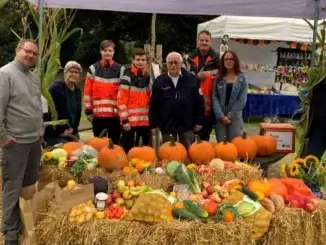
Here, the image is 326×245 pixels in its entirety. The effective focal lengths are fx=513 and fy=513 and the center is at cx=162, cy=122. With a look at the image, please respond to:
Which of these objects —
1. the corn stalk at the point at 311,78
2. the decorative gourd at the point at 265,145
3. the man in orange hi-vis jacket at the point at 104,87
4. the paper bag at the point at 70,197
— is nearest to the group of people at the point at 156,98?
the man in orange hi-vis jacket at the point at 104,87

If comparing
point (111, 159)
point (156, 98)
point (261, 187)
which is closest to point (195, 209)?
point (261, 187)

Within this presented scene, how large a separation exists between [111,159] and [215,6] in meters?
A: 1.99

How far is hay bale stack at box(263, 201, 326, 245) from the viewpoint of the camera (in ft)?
12.5

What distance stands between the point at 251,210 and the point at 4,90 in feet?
6.88

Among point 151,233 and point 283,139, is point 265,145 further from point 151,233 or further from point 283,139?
point 151,233

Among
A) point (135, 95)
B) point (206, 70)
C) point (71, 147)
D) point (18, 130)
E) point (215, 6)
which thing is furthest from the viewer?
point (206, 70)

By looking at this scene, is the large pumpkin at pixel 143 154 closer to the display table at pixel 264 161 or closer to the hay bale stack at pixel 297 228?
the display table at pixel 264 161

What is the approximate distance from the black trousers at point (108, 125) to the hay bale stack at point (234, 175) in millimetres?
1960

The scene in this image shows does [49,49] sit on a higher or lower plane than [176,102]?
higher

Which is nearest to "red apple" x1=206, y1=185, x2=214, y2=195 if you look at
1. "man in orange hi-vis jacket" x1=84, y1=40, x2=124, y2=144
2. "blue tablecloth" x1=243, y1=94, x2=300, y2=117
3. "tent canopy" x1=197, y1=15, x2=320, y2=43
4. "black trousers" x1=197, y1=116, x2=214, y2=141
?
"black trousers" x1=197, y1=116, x2=214, y2=141

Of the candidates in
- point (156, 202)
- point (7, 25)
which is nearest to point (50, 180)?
point (156, 202)

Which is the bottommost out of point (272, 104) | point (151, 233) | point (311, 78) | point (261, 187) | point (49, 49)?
point (272, 104)

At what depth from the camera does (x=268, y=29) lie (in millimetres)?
12852

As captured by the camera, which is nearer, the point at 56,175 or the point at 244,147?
the point at 56,175
